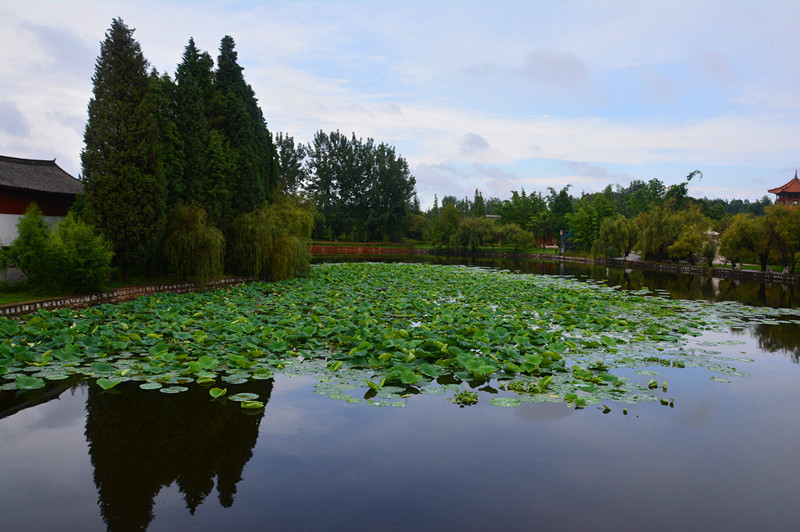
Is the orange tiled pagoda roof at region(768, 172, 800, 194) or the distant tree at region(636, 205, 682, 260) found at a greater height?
the orange tiled pagoda roof at region(768, 172, 800, 194)

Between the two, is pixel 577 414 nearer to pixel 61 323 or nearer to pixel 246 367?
pixel 246 367

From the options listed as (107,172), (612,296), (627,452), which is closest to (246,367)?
(627,452)

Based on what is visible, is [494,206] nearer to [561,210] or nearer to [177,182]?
[561,210]

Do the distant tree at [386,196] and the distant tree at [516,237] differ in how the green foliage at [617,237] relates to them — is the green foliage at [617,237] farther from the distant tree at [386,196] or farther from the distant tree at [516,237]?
the distant tree at [386,196]

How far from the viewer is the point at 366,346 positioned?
22.2 feet

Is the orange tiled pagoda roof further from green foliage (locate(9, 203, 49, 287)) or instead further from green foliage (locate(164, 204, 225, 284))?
green foliage (locate(9, 203, 49, 287))

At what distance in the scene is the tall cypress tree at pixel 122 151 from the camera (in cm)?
1160

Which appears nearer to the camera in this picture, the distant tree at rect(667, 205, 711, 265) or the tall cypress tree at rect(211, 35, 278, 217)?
the tall cypress tree at rect(211, 35, 278, 217)

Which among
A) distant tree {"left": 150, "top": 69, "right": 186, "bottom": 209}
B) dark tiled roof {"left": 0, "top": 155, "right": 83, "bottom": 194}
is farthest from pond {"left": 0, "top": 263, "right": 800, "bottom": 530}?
dark tiled roof {"left": 0, "top": 155, "right": 83, "bottom": 194}

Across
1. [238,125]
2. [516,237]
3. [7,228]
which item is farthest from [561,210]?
[7,228]

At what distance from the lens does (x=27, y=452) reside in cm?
407

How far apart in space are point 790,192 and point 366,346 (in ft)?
188

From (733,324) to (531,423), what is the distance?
27.2 feet

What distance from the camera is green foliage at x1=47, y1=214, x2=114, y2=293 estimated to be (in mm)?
10109
